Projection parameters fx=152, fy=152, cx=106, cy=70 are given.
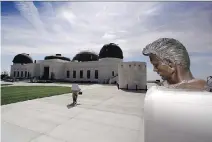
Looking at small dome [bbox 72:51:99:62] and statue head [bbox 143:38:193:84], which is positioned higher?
small dome [bbox 72:51:99:62]

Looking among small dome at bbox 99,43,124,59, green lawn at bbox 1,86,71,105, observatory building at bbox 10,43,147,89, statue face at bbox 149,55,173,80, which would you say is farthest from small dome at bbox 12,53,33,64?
statue face at bbox 149,55,173,80

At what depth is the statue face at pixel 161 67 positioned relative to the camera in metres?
3.08

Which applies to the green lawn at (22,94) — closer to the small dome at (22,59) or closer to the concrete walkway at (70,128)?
the concrete walkway at (70,128)

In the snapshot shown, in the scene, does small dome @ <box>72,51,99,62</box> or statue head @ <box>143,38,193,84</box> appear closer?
statue head @ <box>143,38,193,84</box>

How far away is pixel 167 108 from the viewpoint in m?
2.09

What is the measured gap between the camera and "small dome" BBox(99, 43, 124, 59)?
3228 centimetres

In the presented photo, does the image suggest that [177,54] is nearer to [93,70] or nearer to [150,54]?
[150,54]

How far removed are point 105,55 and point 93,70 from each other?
4199 mm

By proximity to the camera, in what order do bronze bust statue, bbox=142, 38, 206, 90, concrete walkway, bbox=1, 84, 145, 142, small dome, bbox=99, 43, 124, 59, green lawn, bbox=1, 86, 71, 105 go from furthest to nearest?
1. small dome, bbox=99, 43, 124, 59
2. green lawn, bbox=1, 86, 71, 105
3. concrete walkway, bbox=1, 84, 145, 142
4. bronze bust statue, bbox=142, 38, 206, 90

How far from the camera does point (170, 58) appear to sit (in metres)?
3.05

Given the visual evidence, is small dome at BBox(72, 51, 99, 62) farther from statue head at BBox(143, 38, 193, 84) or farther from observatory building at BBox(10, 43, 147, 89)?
statue head at BBox(143, 38, 193, 84)

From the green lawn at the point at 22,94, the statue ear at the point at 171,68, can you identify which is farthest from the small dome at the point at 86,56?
the statue ear at the point at 171,68

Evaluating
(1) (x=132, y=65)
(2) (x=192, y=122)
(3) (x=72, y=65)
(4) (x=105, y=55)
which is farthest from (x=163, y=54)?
(3) (x=72, y=65)

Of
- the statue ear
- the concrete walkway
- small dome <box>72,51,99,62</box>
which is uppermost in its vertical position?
small dome <box>72,51,99,62</box>
